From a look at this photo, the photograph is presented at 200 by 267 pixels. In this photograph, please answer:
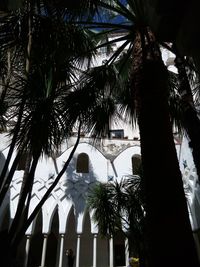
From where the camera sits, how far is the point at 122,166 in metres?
15.3

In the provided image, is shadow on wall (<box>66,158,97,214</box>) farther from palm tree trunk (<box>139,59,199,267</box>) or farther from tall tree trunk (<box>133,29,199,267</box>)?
palm tree trunk (<box>139,59,199,267</box>)

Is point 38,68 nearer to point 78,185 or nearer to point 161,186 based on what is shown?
point 161,186

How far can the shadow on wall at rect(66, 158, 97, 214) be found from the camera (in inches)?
531

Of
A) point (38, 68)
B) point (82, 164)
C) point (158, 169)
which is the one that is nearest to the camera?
point (158, 169)

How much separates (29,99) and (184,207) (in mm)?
3115

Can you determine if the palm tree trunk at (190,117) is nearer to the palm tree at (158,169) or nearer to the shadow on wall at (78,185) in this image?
the palm tree at (158,169)

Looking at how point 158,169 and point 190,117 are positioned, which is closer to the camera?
point 158,169

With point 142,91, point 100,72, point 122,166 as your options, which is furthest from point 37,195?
point 142,91

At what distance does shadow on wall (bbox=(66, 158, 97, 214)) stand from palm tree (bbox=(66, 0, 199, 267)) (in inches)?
425

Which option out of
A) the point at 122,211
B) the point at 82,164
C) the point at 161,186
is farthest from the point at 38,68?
the point at 82,164

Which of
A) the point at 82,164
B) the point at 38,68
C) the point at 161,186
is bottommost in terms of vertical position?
the point at 161,186

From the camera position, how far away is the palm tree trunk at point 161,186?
88.3 inches

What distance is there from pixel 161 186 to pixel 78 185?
38.8 ft

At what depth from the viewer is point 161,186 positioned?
2586 mm
